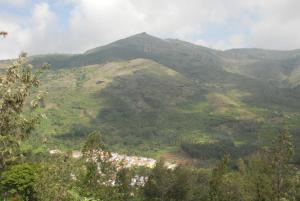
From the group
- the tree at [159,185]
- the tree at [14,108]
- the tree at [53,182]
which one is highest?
the tree at [14,108]

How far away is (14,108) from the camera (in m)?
31.8

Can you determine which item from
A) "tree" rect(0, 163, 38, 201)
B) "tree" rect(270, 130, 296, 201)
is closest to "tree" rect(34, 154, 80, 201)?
"tree" rect(0, 163, 38, 201)

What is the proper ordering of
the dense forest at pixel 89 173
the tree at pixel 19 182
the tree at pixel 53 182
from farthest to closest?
1. the tree at pixel 19 182
2. the tree at pixel 53 182
3. the dense forest at pixel 89 173

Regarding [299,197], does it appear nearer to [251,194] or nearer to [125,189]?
[251,194]

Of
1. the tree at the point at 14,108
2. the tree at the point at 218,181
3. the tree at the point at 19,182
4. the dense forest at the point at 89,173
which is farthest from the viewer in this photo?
the tree at the point at 218,181

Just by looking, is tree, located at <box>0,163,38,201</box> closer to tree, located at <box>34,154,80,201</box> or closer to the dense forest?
the dense forest

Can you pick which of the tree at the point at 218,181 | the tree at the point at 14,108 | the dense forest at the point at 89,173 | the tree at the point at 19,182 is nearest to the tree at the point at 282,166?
the dense forest at the point at 89,173

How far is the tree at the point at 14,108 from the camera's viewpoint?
31.2 metres

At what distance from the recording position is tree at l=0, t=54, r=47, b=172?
102ft

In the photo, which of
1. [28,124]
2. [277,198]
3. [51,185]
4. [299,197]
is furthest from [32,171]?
[299,197]

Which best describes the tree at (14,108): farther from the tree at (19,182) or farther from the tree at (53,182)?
the tree at (19,182)

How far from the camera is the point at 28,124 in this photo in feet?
109

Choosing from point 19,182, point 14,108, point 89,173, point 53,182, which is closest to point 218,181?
point 89,173

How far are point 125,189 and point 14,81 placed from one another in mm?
81340
